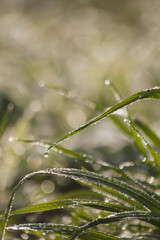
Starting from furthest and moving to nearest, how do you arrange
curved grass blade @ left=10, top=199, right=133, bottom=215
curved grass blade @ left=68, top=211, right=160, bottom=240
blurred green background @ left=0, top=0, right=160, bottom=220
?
blurred green background @ left=0, top=0, right=160, bottom=220
curved grass blade @ left=10, top=199, right=133, bottom=215
curved grass blade @ left=68, top=211, right=160, bottom=240

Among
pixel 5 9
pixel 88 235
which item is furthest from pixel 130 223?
pixel 5 9

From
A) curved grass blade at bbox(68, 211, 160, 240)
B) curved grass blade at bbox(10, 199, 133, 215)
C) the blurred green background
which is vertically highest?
the blurred green background

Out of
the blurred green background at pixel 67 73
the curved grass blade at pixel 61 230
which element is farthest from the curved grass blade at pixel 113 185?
the blurred green background at pixel 67 73

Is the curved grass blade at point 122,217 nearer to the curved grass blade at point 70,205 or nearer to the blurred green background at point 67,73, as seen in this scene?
the curved grass blade at point 70,205

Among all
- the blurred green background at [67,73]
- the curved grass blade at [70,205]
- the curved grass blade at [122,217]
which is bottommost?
the curved grass blade at [122,217]

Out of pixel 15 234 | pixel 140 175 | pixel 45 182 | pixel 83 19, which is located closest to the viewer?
pixel 15 234

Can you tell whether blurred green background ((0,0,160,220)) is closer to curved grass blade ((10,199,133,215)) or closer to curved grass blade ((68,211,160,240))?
curved grass blade ((10,199,133,215))

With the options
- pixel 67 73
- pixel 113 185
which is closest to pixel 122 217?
pixel 113 185

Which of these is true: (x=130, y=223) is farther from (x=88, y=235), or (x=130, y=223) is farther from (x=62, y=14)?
(x=62, y=14)

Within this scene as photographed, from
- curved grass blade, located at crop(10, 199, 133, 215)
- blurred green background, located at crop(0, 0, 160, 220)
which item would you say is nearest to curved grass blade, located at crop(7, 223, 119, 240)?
curved grass blade, located at crop(10, 199, 133, 215)
